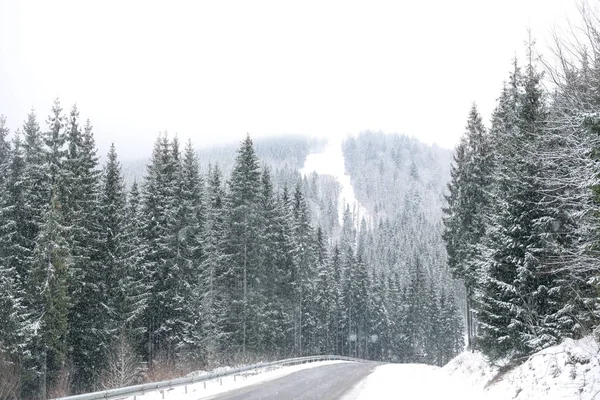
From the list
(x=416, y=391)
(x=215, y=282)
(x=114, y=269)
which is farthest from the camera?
(x=215, y=282)

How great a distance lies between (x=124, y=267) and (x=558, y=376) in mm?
24510

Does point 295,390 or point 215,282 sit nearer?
point 295,390

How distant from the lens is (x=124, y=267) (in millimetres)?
29297

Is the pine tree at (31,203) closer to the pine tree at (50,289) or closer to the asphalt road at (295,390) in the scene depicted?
the pine tree at (50,289)

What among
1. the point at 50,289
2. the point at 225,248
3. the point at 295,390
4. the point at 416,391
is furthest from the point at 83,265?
the point at 416,391

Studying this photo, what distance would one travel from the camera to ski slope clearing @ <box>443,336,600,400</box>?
1070 centimetres

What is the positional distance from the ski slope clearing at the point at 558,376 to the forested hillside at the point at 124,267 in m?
15.3

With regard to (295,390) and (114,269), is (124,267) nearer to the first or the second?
(114,269)

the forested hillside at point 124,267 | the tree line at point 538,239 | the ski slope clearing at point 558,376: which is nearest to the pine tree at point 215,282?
the forested hillside at point 124,267

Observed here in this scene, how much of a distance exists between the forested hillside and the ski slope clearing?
50.3ft

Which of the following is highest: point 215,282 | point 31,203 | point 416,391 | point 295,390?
point 31,203

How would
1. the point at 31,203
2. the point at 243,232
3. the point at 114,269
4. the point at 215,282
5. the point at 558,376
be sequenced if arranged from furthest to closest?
the point at 215,282 → the point at 243,232 → the point at 114,269 → the point at 31,203 → the point at 558,376

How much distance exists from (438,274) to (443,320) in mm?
38552

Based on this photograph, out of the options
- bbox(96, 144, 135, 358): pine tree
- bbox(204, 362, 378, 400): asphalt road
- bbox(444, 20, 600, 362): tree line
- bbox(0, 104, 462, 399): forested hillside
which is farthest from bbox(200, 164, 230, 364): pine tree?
bbox(444, 20, 600, 362): tree line
